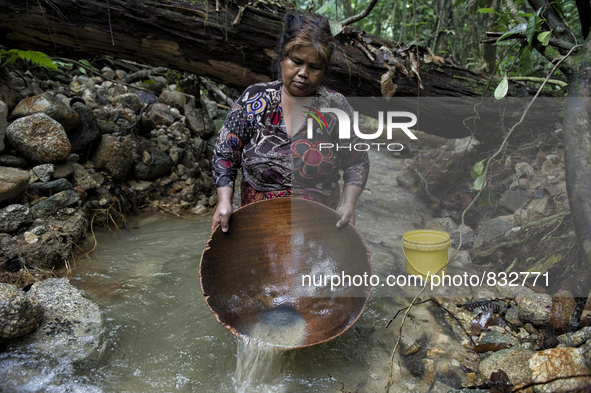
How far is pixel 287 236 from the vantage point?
2.07m

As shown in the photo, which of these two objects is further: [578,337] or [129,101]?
[129,101]

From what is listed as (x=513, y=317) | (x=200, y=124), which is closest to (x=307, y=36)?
(x=513, y=317)

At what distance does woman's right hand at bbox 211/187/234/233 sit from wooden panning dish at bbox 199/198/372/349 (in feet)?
0.16

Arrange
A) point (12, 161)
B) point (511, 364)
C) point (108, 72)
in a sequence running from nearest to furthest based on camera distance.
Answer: point (511, 364) → point (12, 161) → point (108, 72)

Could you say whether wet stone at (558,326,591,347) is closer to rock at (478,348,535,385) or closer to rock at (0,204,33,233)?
rock at (478,348,535,385)

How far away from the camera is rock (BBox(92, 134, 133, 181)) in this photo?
3170 mm

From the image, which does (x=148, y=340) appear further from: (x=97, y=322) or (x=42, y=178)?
(x=42, y=178)

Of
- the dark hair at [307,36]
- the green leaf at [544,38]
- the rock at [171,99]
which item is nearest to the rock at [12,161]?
the rock at [171,99]

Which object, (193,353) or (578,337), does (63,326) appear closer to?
(193,353)

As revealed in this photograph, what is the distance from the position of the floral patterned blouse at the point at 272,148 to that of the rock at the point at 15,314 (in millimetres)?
1004

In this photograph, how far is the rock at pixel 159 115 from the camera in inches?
154

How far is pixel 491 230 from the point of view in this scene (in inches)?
123

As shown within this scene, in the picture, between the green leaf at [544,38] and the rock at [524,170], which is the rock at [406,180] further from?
the green leaf at [544,38]

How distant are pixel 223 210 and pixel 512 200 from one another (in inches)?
103
